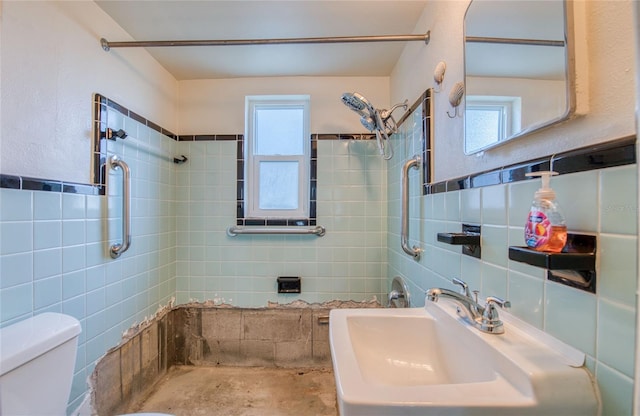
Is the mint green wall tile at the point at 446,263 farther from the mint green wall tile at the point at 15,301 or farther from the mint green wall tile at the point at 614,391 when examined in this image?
the mint green wall tile at the point at 15,301

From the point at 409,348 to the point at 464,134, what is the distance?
0.78 metres

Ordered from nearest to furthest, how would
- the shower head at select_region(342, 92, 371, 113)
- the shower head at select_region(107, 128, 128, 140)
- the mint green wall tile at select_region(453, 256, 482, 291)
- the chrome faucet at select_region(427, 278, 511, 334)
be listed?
the chrome faucet at select_region(427, 278, 511, 334) → the mint green wall tile at select_region(453, 256, 482, 291) → the shower head at select_region(107, 128, 128, 140) → the shower head at select_region(342, 92, 371, 113)

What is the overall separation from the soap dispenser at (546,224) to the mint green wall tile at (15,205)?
157 cm

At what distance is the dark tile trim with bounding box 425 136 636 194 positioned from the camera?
455 mm

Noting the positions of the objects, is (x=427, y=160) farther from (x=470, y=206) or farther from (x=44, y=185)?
(x=44, y=185)

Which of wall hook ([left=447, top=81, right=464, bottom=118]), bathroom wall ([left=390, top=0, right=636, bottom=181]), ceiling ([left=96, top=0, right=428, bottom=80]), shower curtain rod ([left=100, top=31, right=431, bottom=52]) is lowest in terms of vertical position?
bathroom wall ([left=390, top=0, right=636, bottom=181])

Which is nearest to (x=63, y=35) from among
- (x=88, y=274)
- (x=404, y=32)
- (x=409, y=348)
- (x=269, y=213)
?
(x=88, y=274)

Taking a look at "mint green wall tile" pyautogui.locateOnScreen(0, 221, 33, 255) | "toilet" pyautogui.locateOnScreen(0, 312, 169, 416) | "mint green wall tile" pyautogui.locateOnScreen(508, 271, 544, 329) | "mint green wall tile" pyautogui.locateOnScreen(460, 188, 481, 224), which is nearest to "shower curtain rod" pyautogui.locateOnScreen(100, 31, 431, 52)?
"mint green wall tile" pyautogui.locateOnScreen(460, 188, 481, 224)

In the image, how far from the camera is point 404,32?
1.57 meters

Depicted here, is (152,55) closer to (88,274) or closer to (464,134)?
(88,274)

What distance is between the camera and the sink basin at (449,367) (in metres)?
0.49

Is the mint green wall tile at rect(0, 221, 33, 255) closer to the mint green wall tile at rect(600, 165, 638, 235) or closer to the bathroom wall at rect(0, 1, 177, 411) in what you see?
the bathroom wall at rect(0, 1, 177, 411)

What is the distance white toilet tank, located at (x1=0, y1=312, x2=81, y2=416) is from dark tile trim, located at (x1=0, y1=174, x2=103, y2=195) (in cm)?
48

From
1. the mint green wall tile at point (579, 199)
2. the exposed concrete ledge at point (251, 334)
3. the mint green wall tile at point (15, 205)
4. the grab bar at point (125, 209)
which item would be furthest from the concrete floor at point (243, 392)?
the mint green wall tile at point (579, 199)
